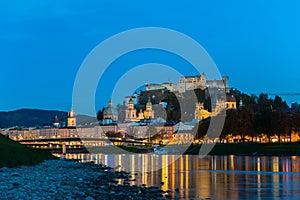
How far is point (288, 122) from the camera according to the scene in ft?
306

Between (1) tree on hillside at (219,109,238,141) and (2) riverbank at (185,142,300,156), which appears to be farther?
(1) tree on hillside at (219,109,238,141)

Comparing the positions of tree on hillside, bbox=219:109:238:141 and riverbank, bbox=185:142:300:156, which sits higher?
tree on hillside, bbox=219:109:238:141

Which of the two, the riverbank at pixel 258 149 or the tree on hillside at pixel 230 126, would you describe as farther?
the tree on hillside at pixel 230 126

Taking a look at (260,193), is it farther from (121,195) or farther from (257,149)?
(257,149)

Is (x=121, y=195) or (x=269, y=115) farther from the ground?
(x=269, y=115)

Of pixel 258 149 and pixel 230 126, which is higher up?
pixel 230 126

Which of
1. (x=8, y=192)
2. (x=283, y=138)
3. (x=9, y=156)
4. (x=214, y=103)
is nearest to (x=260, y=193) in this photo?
(x=8, y=192)

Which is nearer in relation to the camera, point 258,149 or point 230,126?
point 258,149

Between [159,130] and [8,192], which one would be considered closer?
[8,192]

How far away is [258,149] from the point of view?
89.1 metres

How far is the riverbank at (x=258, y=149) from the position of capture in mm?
82812

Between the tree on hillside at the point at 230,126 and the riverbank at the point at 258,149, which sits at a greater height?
the tree on hillside at the point at 230,126

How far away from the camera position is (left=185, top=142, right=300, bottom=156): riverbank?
82.8 metres

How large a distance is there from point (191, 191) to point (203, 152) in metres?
71.6
